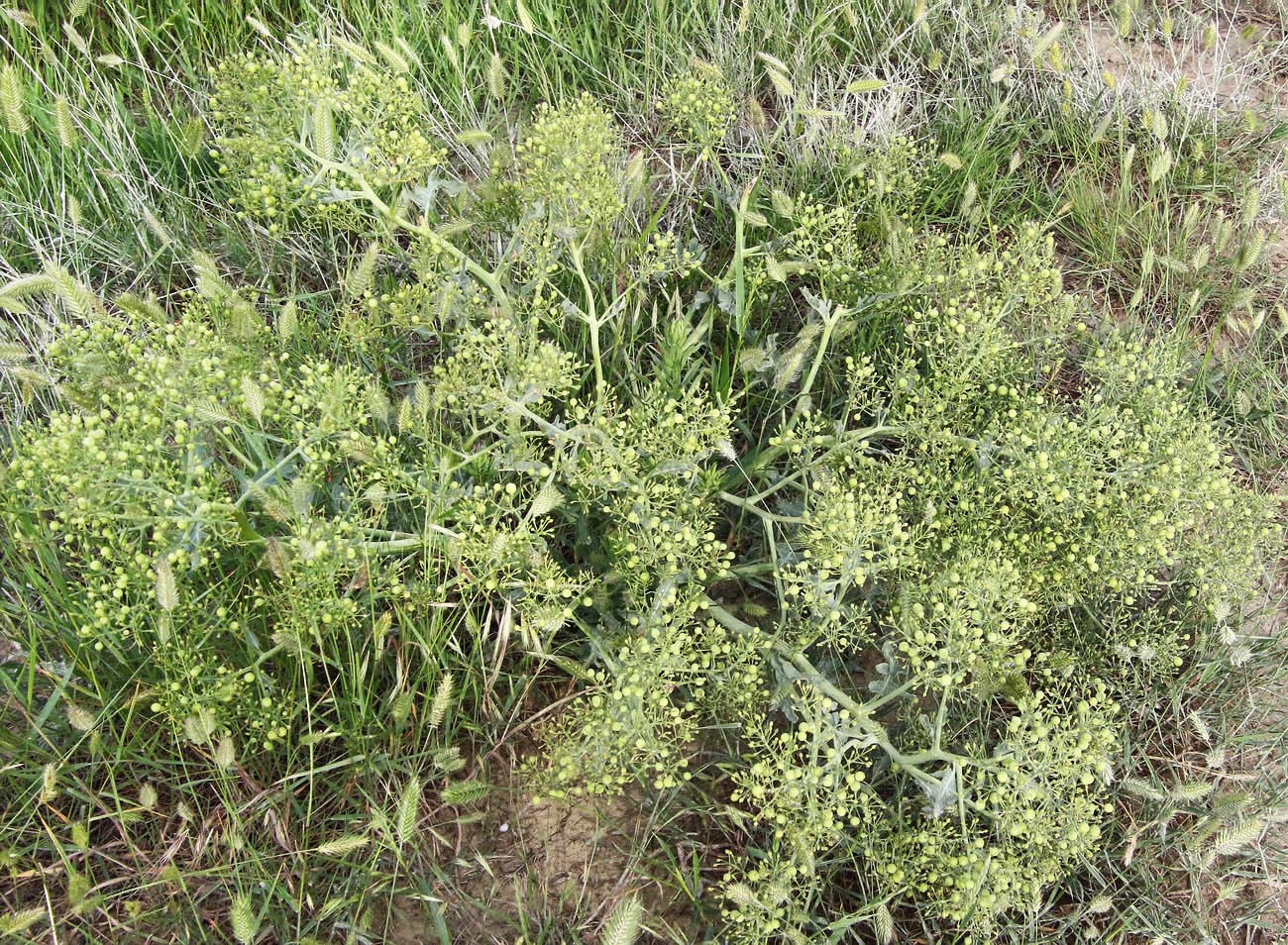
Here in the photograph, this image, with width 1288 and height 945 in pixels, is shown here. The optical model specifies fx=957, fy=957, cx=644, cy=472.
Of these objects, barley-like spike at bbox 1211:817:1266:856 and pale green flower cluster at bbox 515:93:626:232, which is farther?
pale green flower cluster at bbox 515:93:626:232

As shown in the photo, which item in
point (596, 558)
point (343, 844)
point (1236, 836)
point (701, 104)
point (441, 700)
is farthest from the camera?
point (701, 104)

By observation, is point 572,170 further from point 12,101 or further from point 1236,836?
point 1236,836

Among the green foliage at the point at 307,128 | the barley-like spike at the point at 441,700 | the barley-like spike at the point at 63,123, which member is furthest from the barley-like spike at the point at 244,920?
the barley-like spike at the point at 63,123

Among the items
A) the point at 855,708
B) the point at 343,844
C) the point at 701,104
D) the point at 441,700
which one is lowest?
the point at 855,708

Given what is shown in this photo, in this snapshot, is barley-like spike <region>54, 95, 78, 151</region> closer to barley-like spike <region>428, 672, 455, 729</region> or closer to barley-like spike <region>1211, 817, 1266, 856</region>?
barley-like spike <region>428, 672, 455, 729</region>

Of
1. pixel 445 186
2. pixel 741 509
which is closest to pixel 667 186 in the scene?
pixel 445 186

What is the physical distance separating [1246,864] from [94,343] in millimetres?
3477

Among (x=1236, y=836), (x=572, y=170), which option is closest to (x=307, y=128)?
(x=572, y=170)

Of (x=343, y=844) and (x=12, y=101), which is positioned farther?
(x=12, y=101)

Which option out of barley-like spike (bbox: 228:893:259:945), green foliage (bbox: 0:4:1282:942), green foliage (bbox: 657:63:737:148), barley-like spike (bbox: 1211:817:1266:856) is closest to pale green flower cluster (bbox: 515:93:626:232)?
green foliage (bbox: 0:4:1282:942)

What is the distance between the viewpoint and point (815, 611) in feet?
7.73

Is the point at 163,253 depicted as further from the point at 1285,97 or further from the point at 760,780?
the point at 1285,97

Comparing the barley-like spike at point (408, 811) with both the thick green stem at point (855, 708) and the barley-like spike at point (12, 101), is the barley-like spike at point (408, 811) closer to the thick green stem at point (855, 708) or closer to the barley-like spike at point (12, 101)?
the thick green stem at point (855, 708)

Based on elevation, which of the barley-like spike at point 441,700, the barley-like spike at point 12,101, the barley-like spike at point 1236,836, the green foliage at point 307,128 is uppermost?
the barley-like spike at point 12,101
